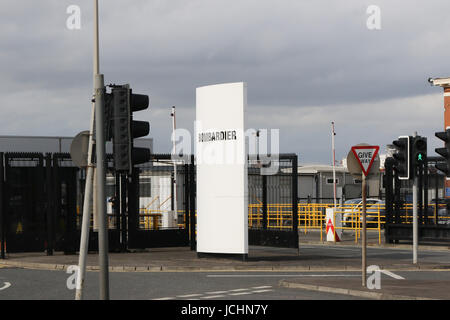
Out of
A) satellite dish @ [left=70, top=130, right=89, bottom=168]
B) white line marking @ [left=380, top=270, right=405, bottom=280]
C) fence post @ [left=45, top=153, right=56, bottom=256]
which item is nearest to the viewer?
satellite dish @ [left=70, top=130, right=89, bottom=168]

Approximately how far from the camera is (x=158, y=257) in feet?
72.7

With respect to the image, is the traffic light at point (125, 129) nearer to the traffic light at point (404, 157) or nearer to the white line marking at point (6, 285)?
the white line marking at point (6, 285)

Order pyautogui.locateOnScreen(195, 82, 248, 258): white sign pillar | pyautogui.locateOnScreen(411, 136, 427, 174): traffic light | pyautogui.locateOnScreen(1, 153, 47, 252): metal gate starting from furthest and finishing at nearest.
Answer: pyautogui.locateOnScreen(1, 153, 47, 252): metal gate
pyautogui.locateOnScreen(195, 82, 248, 258): white sign pillar
pyautogui.locateOnScreen(411, 136, 427, 174): traffic light

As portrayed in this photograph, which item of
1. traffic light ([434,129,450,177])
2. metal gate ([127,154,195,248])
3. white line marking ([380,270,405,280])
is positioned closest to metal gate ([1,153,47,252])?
metal gate ([127,154,195,248])

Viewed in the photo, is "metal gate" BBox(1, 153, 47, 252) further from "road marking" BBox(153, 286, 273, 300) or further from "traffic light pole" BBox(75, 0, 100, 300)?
"traffic light pole" BBox(75, 0, 100, 300)

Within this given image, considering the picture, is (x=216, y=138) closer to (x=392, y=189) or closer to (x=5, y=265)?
(x=5, y=265)

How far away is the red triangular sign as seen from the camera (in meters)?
15.1

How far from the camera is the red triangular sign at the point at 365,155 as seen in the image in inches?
595

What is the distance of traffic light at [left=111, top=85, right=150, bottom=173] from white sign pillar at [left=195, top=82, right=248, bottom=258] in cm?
1014

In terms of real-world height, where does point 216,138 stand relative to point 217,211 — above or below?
above

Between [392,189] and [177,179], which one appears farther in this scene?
[392,189]

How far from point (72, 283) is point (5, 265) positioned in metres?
5.23

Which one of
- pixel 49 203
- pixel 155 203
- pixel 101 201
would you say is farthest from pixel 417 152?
pixel 101 201
